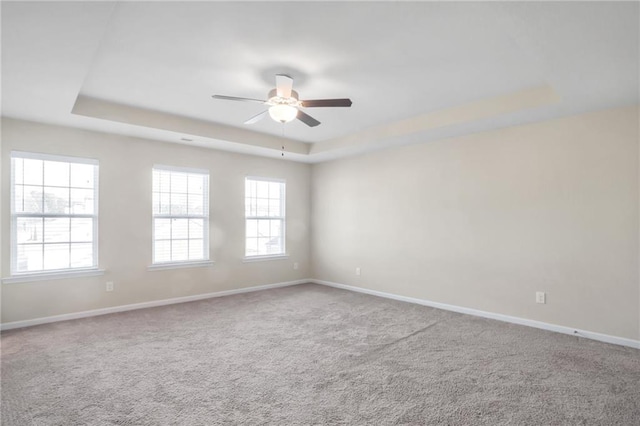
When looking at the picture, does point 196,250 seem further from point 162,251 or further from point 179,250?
point 162,251

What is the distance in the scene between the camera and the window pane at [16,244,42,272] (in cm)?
404

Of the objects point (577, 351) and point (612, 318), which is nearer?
point (577, 351)

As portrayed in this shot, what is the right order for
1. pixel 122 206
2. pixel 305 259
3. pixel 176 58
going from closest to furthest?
1. pixel 176 58
2. pixel 122 206
3. pixel 305 259

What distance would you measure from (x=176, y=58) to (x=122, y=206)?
8.70ft

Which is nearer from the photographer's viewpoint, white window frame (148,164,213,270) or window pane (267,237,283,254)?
white window frame (148,164,213,270)

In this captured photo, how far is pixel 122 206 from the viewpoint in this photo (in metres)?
4.72

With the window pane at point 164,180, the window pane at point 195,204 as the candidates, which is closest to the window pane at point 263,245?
the window pane at point 195,204

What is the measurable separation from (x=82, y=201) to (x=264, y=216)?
9.00ft

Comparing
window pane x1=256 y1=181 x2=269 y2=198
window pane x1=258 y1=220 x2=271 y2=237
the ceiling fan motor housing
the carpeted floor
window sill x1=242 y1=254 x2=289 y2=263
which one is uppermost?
the ceiling fan motor housing

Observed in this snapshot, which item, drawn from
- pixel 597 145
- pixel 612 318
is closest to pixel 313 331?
pixel 612 318

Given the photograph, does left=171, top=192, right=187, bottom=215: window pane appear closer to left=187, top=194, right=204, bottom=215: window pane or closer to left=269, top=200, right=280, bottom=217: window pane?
left=187, top=194, right=204, bottom=215: window pane

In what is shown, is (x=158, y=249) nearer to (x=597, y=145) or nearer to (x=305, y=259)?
(x=305, y=259)

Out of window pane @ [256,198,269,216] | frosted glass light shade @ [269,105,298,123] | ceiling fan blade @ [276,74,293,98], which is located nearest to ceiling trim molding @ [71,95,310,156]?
window pane @ [256,198,269,216]

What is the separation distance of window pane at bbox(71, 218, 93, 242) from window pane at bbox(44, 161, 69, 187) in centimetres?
47
